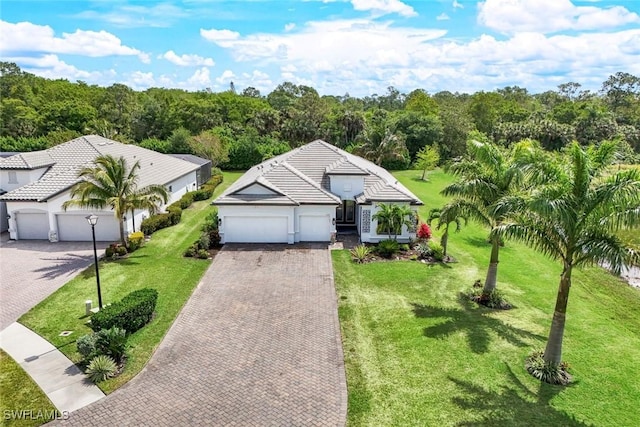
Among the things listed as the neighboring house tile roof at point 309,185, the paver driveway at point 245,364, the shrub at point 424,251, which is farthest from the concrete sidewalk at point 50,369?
the shrub at point 424,251

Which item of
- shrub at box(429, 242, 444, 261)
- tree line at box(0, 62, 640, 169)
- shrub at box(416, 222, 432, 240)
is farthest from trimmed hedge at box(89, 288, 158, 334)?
tree line at box(0, 62, 640, 169)

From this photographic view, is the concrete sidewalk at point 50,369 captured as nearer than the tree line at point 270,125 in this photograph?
Yes

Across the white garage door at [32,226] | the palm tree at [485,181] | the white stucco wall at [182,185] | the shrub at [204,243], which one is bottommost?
the shrub at [204,243]

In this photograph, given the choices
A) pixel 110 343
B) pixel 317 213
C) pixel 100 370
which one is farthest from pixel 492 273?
pixel 100 370

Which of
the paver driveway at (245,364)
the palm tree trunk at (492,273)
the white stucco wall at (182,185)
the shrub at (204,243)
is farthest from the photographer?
the white stucco wall at (182,185)

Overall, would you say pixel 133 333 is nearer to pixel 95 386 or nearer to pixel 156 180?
pixel 95 386

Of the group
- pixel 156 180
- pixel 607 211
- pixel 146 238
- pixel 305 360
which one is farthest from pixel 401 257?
pixel 156 180

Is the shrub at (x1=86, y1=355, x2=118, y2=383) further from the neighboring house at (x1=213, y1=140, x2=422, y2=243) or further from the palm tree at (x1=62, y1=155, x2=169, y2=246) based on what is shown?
the neighboring house at (x1=213, y1=140, x2=422, y2=243)

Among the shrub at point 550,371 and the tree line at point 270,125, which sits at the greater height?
the tree line at point 270,125

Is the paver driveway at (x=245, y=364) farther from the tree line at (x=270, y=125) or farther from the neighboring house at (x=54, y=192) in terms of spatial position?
the tree line at (x=270, y=125)
